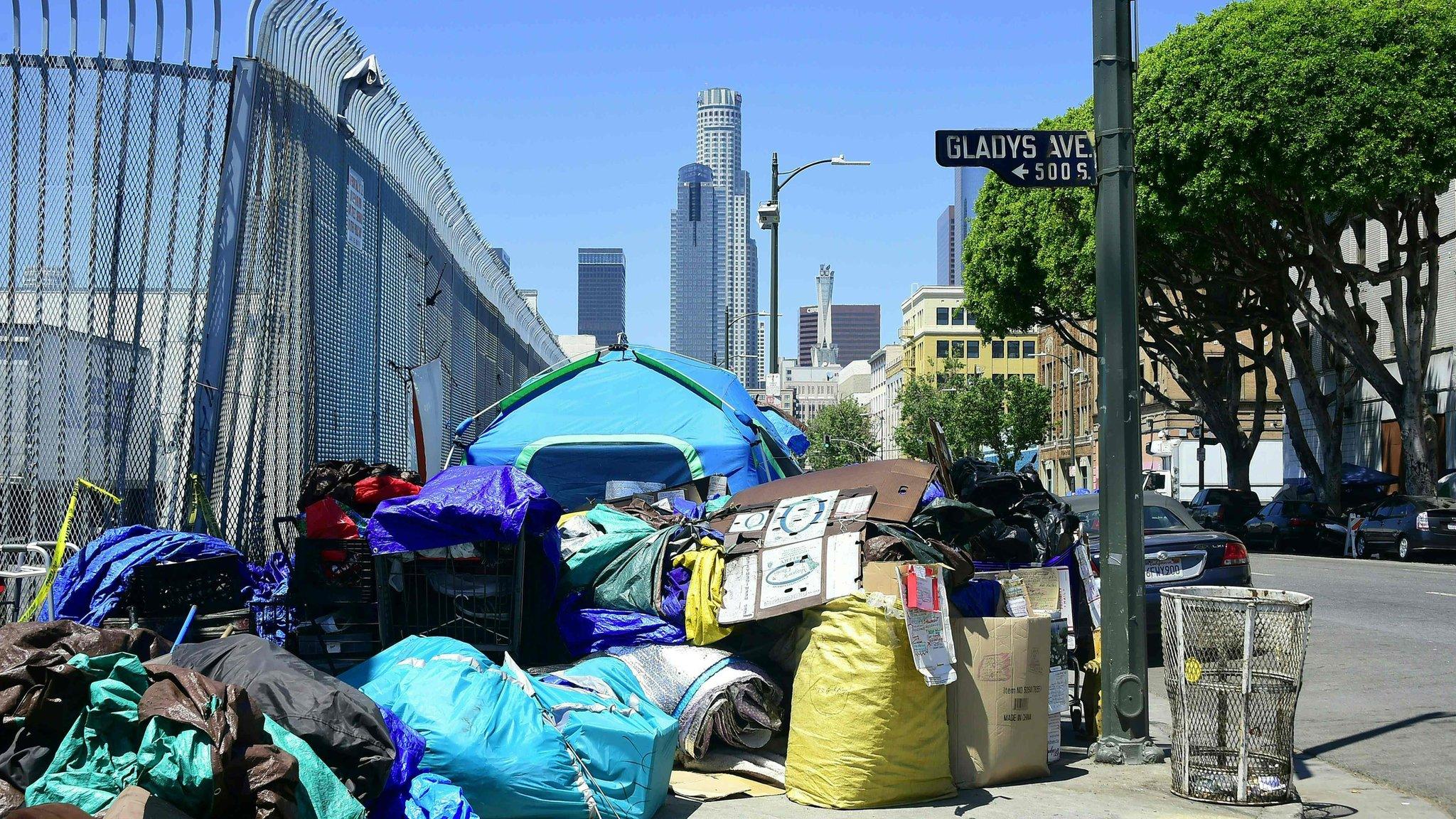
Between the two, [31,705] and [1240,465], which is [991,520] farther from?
[1240,465]

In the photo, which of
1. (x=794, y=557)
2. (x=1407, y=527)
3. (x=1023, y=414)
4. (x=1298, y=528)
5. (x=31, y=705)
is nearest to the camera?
(x=31, y=705)

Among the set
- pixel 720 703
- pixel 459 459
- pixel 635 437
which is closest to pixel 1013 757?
pixel 720 703

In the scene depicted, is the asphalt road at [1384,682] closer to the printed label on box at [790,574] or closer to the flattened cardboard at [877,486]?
the flattened cardboard at [877,486]

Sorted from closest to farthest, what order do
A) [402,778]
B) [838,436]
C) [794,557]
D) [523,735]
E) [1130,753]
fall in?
[402,778] < [523,735] < [794,557] < [1130,753] < [838,436]

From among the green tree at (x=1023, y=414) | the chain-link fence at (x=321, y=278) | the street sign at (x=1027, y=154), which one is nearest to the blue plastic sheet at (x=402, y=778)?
the chain-link fence at (x=321, y=278)

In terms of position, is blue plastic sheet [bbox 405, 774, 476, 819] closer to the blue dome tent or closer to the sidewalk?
the sidewalk

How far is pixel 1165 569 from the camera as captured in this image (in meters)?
11.0

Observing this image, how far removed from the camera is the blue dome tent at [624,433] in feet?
35.9

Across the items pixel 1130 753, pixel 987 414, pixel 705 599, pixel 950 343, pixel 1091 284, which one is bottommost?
pixel 1130 753

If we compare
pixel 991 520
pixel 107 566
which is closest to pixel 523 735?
pixel 107 566

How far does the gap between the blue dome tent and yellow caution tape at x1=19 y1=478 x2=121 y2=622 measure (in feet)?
13.0

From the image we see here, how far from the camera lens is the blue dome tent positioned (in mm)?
10953

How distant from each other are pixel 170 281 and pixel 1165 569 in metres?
8.09

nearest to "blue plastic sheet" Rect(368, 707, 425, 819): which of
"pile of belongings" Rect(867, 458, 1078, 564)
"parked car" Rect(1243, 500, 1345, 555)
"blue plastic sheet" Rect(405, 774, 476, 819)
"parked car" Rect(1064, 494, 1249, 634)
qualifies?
"blue plastic sheet" Rect(405, 774, 476, 819)
